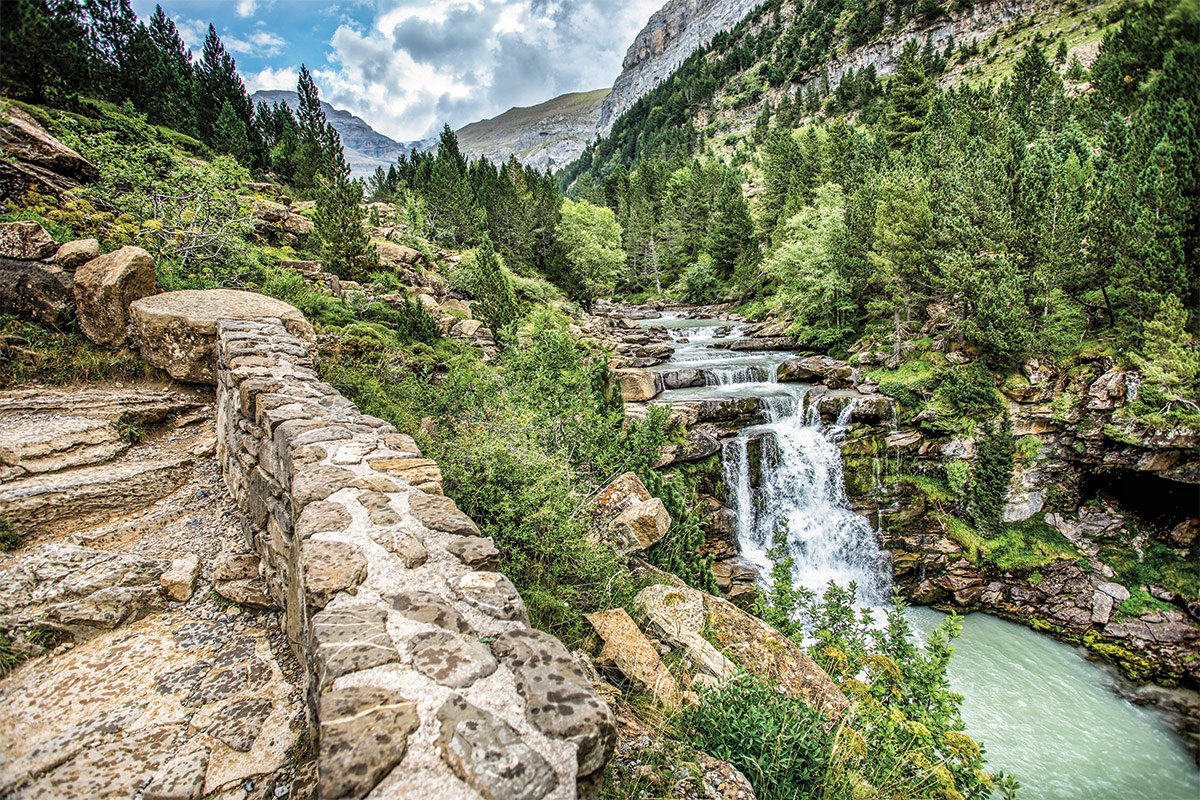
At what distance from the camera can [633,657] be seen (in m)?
4.64

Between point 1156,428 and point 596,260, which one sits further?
point 596,260

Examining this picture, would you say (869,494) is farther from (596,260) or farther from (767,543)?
(596,260)

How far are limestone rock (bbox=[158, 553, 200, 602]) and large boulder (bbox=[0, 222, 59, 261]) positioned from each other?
19.2 feet

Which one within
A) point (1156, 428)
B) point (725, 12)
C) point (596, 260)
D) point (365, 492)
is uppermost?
point (725, 12)

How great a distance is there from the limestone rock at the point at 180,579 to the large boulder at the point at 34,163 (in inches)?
335

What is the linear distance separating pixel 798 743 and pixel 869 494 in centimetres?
1425

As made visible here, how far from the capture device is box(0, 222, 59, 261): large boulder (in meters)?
6.42

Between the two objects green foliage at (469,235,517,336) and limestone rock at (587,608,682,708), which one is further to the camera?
green foliage at (469,235,517,336)

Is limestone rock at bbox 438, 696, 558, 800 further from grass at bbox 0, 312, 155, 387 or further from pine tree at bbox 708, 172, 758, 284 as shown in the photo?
pine tree at bbox 708, 172, 758, 284

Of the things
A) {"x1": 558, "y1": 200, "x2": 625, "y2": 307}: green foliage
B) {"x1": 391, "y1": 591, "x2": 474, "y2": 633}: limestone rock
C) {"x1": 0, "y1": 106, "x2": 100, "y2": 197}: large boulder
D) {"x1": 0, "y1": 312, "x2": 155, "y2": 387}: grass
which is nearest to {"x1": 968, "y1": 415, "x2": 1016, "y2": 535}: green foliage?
{"x1": 391, "y1": 591, "x2": 474, "y2": 633}: limestone rock

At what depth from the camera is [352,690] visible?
6.92 ft

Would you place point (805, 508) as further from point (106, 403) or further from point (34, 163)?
point (34, 163)

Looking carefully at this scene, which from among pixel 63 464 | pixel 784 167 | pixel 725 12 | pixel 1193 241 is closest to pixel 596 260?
pixel 784 167

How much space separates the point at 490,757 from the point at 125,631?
144 inches
